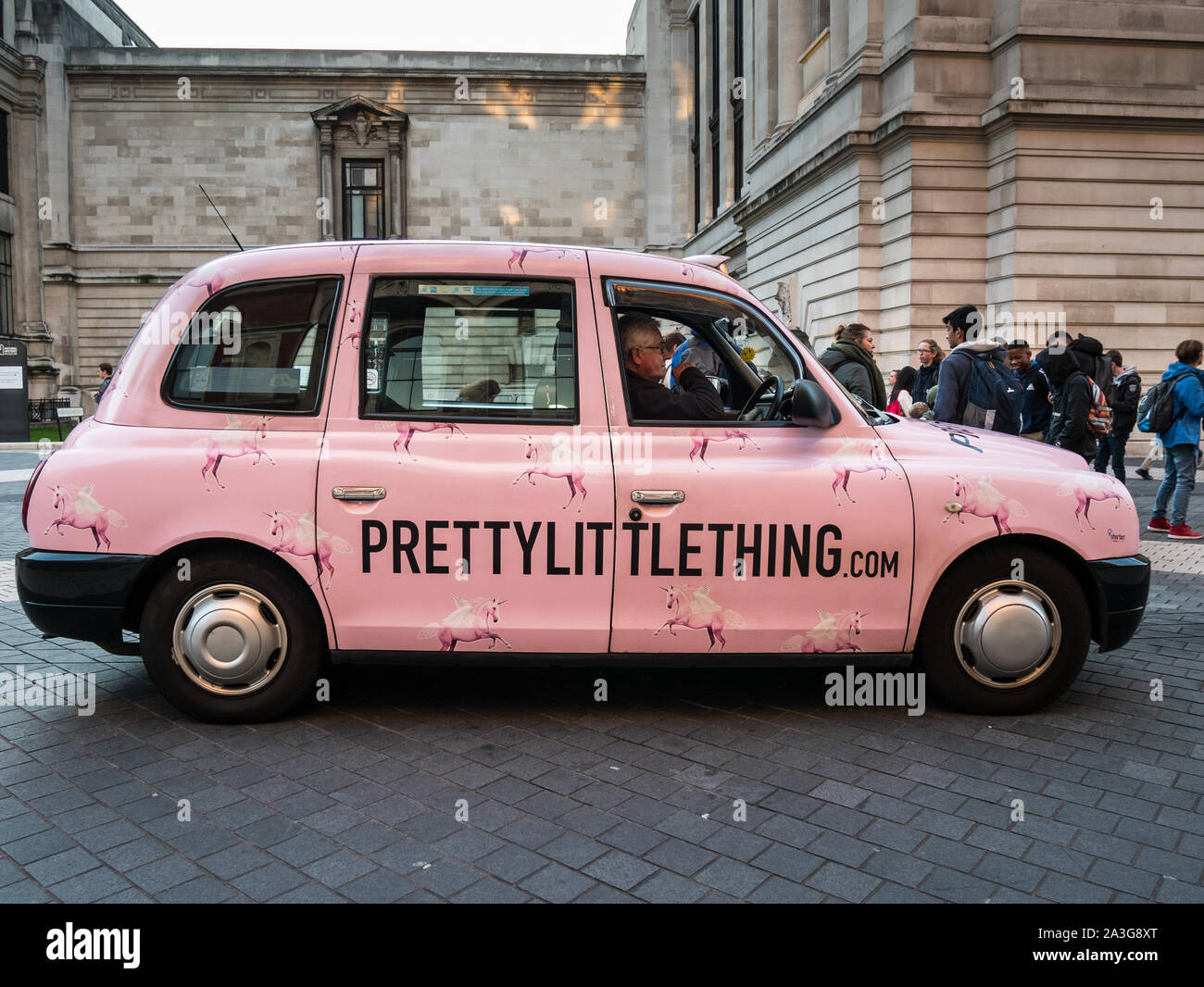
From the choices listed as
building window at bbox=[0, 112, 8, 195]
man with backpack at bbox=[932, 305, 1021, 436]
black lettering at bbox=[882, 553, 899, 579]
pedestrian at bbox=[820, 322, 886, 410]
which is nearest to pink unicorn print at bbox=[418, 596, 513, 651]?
black lettering at bbox=[882, 553, 899, 579]

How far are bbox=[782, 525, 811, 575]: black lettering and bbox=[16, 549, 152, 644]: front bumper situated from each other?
2.66 metres

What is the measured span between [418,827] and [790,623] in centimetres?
176

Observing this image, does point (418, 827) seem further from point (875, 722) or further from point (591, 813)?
point (875, 722)

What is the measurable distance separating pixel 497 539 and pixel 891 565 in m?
1.65

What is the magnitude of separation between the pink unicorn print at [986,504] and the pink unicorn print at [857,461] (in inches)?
11.1

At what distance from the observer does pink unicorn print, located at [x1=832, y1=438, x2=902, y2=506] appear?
13.7 feet

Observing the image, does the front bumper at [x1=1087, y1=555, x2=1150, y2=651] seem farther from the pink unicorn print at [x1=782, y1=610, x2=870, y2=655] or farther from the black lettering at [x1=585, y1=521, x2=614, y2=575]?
the black lettering at [x1=585, y1=521, x2=614, y2=575]

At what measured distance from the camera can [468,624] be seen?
13.6 ft

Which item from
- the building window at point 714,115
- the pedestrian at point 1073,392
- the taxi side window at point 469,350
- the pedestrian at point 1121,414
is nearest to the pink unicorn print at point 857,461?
the taxi side window at point 469,350

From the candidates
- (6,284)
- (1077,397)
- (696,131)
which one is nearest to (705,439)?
(1077,397)

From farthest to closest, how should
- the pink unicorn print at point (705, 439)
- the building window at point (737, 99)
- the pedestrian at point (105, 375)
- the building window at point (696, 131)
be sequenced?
the building window at point (696, 131) → the building window at point (737, 99) → the pedestrian at point (105, 375) → the pink unicorn print at point (705, 439)

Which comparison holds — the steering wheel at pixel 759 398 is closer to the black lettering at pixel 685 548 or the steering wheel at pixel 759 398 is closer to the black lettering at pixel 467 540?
the black lettering at pixel 685 548

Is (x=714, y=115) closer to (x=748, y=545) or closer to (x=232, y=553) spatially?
(x=748, y=545)

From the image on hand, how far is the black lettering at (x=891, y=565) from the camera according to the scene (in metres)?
4.18
